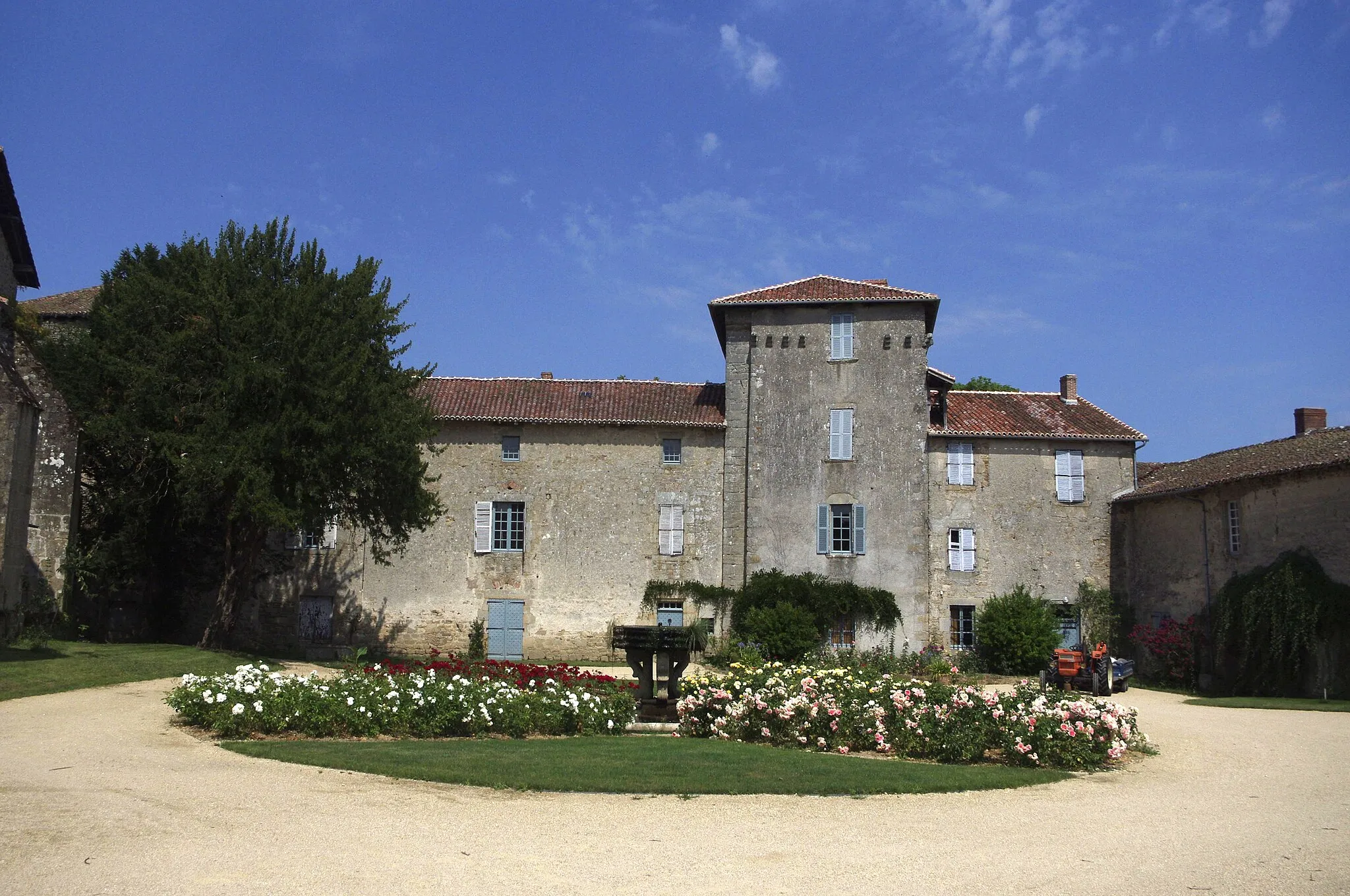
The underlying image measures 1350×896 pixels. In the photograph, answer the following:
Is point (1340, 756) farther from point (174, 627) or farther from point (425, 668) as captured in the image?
point (174, 627)

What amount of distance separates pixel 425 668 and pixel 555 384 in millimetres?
17467

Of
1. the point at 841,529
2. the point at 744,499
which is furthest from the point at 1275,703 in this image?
the point at 744,499

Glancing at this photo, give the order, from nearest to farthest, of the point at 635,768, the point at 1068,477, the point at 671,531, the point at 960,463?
the point at 635,768, the point at 671,531, the point at 1068,477, the point at 960,463

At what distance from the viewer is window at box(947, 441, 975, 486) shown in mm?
28719

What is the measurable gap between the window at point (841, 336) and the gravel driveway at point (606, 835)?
18.9m

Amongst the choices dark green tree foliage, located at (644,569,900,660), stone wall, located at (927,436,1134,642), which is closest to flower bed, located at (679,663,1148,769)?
dark green tree foliage, located at (644,569,900,660)

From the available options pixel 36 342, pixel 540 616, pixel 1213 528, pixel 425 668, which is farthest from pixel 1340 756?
pixel 36 342

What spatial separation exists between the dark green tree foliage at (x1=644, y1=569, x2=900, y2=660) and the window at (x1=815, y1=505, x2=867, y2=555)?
2.89 ft

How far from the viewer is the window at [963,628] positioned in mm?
28016

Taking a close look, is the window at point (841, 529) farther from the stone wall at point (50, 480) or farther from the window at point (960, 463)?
the stone wall at point (50, 480)

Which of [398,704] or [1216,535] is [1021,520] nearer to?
[1216,535]

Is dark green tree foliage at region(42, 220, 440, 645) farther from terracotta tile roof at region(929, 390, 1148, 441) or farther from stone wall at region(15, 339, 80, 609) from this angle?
terracotta tile roof at region(929, 390, 1148, 441)

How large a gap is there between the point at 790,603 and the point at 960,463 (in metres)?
6.50

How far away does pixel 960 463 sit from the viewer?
28.8 metres
